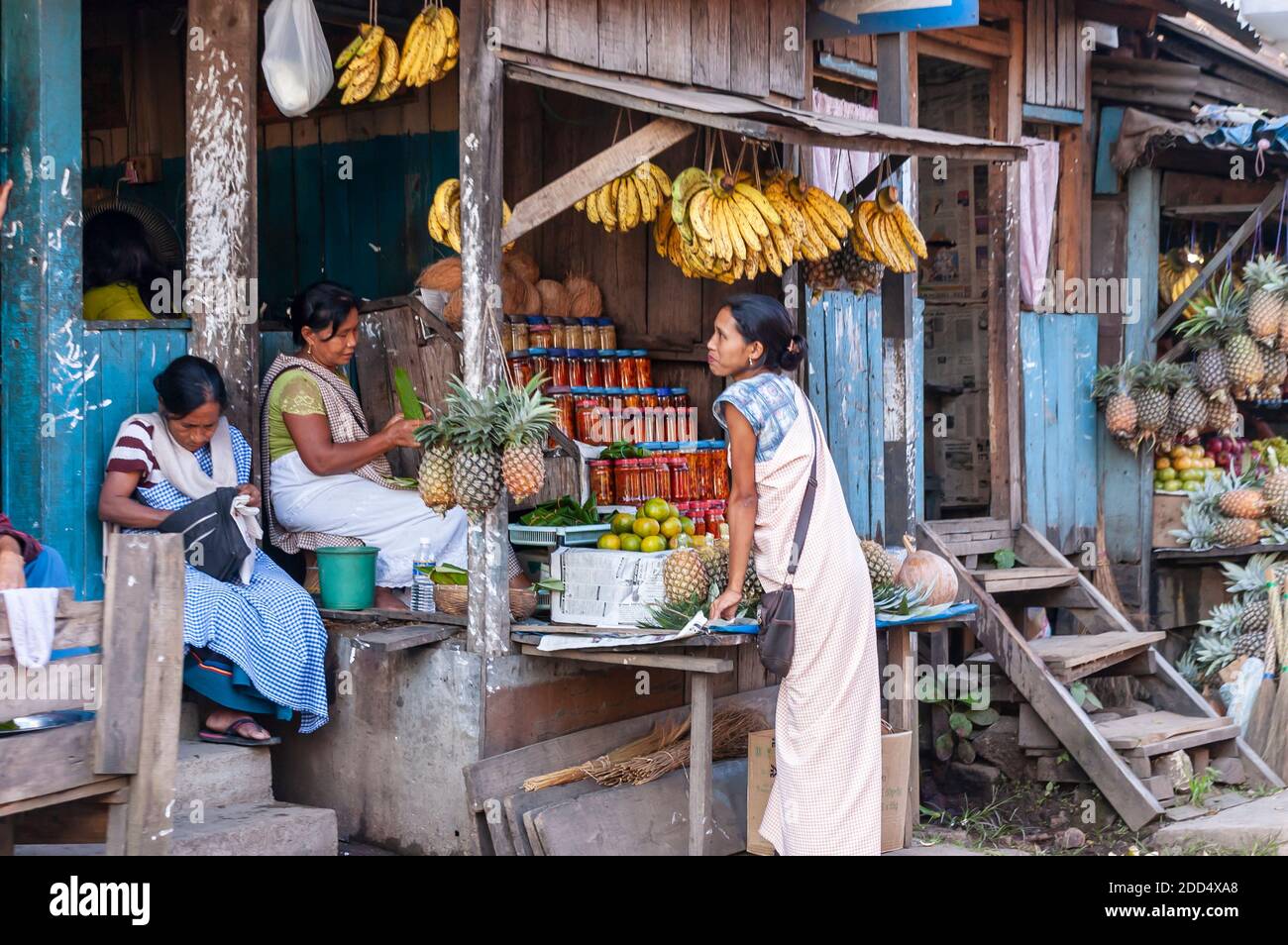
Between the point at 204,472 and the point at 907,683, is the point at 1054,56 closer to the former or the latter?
the point at 907,683

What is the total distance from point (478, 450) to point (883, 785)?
2.15 metres

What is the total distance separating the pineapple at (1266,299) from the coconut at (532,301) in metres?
5.17

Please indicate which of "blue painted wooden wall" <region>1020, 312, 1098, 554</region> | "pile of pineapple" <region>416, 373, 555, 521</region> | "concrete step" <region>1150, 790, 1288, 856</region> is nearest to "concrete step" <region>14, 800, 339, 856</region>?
"pile of pineapple" <region>416, 373, 555, 521</region>

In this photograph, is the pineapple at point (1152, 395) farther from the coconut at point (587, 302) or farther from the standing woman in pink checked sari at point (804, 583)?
the standing woman in pink checked sari at point (804, 583)

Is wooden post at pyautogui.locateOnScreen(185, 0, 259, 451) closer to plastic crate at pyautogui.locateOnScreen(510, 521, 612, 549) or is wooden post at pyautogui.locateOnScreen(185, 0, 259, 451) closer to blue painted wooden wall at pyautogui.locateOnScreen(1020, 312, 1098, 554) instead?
plastic crate at pyautogui.locateOnScreen(510, 521, 612, 549)

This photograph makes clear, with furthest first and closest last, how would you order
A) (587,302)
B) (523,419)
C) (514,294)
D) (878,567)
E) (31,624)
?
(587,302)
(514,294)
(878,567)
(523,419)
(31,624)

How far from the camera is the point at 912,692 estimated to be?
6.07 meters

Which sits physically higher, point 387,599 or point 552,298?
point 552,298

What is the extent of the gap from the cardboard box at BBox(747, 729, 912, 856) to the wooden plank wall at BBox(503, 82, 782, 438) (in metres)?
2.39

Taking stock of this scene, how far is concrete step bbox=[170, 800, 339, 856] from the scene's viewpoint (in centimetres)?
518

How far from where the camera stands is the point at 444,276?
23.6 feet

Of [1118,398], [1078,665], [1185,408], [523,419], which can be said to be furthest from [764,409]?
[1185,408]

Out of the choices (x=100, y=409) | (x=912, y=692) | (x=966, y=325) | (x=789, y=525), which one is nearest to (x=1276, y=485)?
(x=966, y=325)
